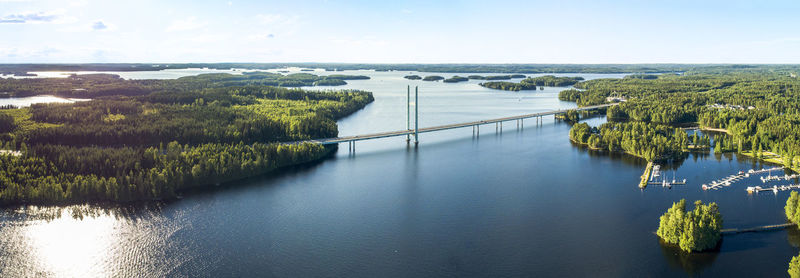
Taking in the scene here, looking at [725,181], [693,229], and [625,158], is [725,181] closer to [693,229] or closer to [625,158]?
[625,158]

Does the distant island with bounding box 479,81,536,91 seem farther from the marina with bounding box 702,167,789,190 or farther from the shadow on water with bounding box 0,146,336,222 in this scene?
the shadow on water with bounding box 0,146,336,222

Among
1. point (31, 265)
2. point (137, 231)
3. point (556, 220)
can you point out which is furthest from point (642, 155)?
point (31, 265)

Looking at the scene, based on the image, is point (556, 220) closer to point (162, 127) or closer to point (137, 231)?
point (137, 231)

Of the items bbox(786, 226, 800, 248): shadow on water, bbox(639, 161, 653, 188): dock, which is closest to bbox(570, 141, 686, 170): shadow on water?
bbox(639, 161, 653, 188): dock

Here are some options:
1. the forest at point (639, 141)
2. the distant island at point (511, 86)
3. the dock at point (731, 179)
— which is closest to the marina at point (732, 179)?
the dock at point (731, 179)

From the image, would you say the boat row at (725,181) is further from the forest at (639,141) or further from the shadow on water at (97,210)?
the shadow on water at (97,210)
